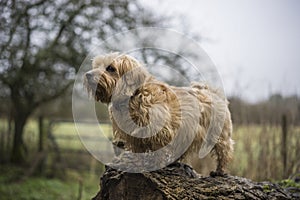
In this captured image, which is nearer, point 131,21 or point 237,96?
point 237,96

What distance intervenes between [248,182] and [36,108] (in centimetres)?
799

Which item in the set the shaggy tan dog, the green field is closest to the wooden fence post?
the green field

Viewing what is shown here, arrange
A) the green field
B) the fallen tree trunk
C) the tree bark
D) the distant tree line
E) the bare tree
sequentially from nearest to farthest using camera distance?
the fallen tree trunk < the green field < the distant tree line < the bare tree < the tree bark

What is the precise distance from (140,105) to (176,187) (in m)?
0.92

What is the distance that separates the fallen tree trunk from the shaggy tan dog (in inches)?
14.8

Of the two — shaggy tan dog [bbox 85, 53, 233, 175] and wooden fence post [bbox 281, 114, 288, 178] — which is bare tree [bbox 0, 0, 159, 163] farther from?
shaggy tan dog [bbox 85, 53, 233, 175]

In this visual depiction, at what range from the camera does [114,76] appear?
138 inches

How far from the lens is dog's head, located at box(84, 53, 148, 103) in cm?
343

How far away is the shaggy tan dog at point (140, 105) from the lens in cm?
349

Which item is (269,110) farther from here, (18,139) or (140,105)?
(18,139)

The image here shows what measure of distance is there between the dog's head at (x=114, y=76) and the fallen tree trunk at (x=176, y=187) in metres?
0.83

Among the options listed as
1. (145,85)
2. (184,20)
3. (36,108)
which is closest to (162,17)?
(184,20)

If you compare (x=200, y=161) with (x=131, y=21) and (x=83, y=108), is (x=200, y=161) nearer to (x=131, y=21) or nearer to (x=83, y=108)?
(x=83, y=108)

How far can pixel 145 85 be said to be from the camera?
363 centimetres
